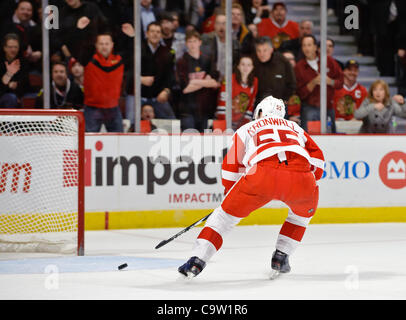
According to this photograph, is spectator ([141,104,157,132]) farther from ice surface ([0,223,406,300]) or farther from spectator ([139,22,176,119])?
ice surface ([0,223,406,300])

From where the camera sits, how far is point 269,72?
902 centimetres

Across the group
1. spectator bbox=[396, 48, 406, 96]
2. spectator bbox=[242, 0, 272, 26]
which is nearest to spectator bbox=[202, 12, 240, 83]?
spectator bbox=[242, 0, 272, 26]

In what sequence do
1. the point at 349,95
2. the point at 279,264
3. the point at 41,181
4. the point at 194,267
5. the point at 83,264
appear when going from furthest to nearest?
the point at 349,95
the point at 41,181
the point at 83,264
the point at 279,264
the point at 194,267

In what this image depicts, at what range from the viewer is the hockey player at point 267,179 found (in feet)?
17.7

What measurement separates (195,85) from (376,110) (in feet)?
6.05

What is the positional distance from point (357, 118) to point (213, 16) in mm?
1737

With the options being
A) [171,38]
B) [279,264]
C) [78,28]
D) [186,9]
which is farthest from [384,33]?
[279,264]

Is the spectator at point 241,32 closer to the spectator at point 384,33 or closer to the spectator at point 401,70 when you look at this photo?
the spectator at point 384,33

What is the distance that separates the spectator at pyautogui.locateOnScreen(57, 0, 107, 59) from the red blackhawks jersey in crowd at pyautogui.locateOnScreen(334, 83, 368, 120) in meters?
2.44

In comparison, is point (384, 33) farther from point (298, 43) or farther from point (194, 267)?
point (194, 267)

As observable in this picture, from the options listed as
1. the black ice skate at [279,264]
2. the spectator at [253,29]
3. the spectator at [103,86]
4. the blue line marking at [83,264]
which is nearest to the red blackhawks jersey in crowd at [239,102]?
the spectator at [253,29]

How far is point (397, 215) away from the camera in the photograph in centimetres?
912

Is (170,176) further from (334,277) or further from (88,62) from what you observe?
(334,277)

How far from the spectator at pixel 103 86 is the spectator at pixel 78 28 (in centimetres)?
8
